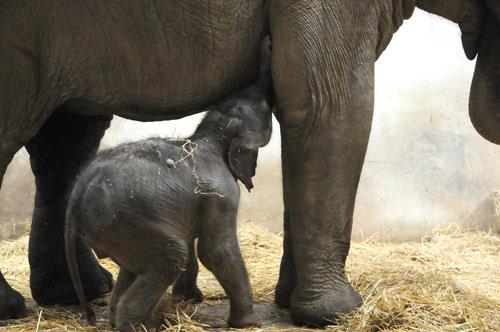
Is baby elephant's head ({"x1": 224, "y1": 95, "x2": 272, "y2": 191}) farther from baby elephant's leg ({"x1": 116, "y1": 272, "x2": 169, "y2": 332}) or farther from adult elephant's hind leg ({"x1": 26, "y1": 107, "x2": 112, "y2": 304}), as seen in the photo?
adult elephant's hind leg ({"x1": 26, "y1": 107, "x2": 112, "y2": 304})

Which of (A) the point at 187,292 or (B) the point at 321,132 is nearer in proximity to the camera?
(B) the point at 321,132

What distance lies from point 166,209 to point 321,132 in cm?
63

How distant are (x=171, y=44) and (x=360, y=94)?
Result: 692mm

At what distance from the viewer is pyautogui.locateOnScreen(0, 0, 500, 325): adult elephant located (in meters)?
3.11

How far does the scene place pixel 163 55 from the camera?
3.18m

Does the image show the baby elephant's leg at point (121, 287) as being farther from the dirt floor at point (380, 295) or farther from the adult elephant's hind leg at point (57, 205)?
the adult elephant's hind leg at point (57, 205)

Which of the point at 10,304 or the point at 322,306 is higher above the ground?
the point at 322,306

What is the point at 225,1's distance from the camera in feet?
10.2

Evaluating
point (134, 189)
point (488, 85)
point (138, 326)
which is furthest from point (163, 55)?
point (488, 85)

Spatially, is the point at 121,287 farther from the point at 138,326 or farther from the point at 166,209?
the point at 166,209

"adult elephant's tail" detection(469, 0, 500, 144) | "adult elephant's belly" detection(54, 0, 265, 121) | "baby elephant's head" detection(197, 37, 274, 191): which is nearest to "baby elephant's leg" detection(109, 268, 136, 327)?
"baby elephant's head" detection(197, 37, 274, 191)

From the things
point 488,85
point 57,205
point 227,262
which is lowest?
point 227,262

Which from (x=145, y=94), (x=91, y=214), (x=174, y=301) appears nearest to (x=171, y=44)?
(x=145, y=94)

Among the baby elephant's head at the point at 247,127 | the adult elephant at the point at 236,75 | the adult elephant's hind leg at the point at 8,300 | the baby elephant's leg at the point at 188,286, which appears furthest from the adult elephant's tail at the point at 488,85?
the adult elephant's hind leg at the point at 8,300
